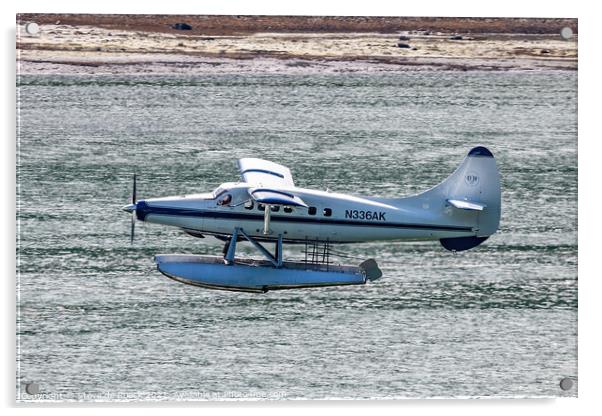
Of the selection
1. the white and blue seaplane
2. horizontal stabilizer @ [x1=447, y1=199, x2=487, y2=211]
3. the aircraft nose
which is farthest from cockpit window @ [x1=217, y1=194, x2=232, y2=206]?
horizontal stabilizer @ [x1=447, y1=199, x2=487, y2=211]

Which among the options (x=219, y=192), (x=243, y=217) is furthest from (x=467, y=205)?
(x=219, y=192)

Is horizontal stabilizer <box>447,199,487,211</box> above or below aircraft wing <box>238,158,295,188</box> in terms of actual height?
below

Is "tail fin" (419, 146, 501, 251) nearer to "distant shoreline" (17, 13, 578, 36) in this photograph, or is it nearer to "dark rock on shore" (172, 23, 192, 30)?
"distant shoreline" (17, 13, 578, 36)

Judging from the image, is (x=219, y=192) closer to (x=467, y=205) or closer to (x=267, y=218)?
(x=267, y=218)

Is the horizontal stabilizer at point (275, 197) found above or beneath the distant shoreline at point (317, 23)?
beneath

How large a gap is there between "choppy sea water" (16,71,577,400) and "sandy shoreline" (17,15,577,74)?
15.4 inches

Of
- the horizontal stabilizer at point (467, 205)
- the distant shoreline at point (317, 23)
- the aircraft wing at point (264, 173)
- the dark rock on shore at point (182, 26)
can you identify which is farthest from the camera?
the aircraft wing at point (264, 173)

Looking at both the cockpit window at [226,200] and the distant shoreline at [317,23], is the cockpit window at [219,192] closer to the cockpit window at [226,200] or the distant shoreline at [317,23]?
the cockpit window at [226,200]

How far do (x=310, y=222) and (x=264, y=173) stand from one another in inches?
54.4

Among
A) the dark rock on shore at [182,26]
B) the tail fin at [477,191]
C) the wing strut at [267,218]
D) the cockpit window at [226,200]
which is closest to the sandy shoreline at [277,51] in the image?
the dark rock on shore at [182,26]

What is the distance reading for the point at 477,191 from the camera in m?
29.0

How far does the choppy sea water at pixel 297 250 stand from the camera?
27.2 m

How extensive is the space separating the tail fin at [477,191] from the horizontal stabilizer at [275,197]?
A: 225 cm

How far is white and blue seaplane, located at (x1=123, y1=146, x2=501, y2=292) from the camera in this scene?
2858cm
